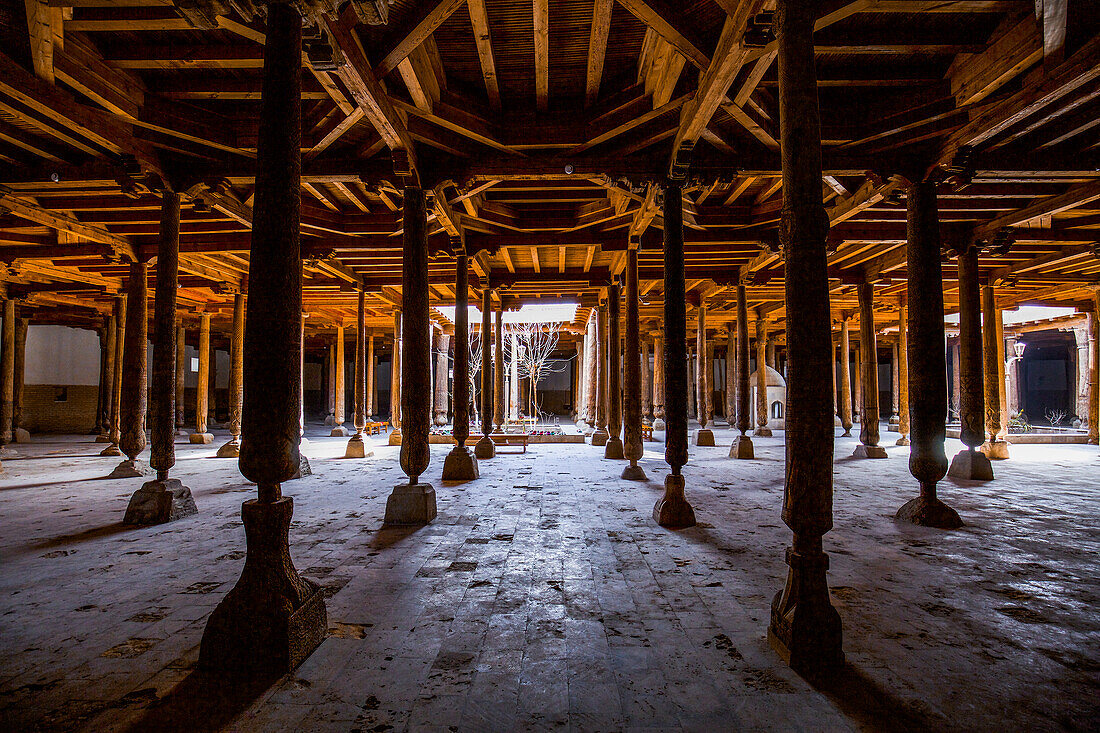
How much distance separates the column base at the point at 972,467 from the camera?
28.0 ft

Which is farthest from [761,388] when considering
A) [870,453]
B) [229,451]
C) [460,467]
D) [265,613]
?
[265,613]

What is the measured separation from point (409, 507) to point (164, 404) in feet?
11.1

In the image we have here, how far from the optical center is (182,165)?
6199mm

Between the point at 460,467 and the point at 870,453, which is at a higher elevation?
the point at 460,467

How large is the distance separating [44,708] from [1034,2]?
800 cm

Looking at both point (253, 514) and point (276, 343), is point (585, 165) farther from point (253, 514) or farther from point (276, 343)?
point (253, 514)

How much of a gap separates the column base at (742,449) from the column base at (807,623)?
923 centimetres

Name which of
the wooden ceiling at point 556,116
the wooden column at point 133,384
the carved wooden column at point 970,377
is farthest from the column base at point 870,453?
the wooden column at point 133,384

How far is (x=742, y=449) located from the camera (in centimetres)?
1159

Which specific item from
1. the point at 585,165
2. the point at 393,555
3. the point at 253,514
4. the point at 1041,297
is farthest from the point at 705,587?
the point at 1041,297

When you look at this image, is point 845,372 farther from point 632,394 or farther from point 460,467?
point 460,467

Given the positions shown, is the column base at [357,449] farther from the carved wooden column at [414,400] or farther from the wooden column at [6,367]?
the wooden column at [6,367]

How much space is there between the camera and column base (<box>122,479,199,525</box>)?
565 centimetres

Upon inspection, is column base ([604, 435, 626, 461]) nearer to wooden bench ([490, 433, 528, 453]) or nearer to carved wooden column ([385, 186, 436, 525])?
wooden bench ([490, 433, 528, 453])
